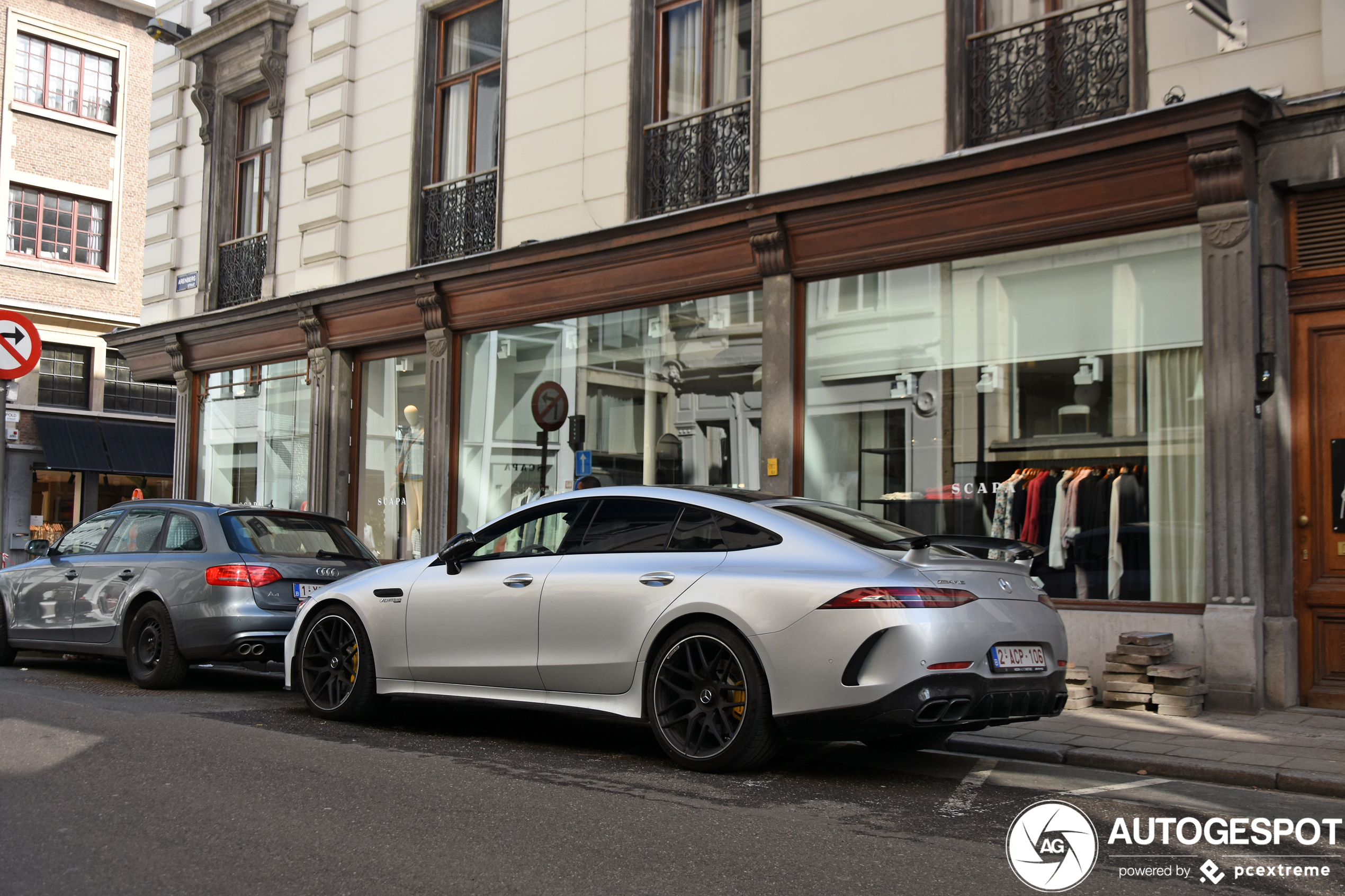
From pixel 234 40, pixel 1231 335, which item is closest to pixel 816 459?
pixel 1231 335

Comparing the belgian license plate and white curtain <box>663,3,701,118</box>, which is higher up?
white curtain <box>663,3,701,118</box>

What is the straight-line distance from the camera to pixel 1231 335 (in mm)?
9016

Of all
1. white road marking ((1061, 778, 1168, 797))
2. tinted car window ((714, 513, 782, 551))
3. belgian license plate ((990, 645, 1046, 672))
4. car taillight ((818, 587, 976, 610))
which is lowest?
white road marking ((1061, 778, 1168, 797))

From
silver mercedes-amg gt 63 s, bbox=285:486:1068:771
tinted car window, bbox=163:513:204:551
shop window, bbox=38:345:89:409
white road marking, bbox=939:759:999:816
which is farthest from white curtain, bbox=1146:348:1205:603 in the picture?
shop window, bbox=38:345:89:409

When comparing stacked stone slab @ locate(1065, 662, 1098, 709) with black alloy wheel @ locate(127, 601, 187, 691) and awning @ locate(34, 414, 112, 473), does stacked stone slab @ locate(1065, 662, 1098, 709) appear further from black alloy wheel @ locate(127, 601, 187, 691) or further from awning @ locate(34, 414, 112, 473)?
awning @ locate(34, 414, 112, 473)

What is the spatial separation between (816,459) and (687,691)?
19.7 feet

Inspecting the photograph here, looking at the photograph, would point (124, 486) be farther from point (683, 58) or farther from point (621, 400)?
point (683, 58)

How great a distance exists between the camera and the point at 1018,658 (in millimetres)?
5852

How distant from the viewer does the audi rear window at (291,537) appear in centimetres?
967

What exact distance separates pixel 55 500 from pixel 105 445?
1912 mm

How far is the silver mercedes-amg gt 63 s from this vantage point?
5.59 metres

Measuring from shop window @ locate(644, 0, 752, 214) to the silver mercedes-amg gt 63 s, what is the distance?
6.51m

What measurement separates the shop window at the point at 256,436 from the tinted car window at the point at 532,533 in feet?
35.8

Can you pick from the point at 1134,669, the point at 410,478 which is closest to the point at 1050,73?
the point at 1134,669
